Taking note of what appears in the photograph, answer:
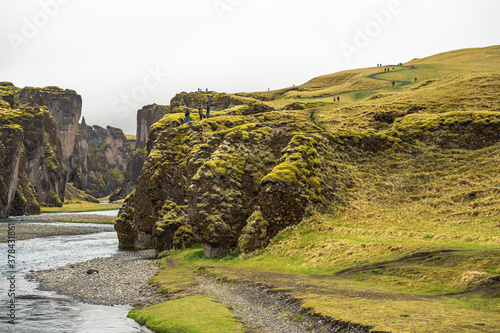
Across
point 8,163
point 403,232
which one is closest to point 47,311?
point 403,232

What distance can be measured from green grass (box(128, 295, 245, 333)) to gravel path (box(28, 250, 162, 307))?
3.89 metres

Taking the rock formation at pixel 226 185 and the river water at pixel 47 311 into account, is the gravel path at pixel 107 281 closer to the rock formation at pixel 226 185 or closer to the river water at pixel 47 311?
the river water at pixel 47 311

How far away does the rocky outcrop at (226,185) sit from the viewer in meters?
47.8

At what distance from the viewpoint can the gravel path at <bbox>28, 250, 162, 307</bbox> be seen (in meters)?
34.9

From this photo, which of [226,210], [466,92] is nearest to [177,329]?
[226,210]

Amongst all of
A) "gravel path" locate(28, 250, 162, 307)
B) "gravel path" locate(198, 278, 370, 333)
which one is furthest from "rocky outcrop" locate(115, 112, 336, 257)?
"gravel path" locate(198, 278, 370, 333)

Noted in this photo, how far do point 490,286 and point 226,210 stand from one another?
32.6m

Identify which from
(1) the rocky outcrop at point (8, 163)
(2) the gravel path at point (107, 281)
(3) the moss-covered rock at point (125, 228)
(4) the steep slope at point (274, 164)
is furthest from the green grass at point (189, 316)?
(1) the rocky outcrop at point (8, 163)

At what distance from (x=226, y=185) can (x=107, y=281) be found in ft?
61.2

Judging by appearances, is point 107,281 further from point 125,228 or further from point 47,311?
point 125,228

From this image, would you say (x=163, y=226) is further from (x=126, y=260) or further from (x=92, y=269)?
(x=92, y=269)

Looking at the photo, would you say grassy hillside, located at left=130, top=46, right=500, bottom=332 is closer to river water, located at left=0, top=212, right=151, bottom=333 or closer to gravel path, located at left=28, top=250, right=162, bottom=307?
gravel path, located at left=28, top=250, right=162, bottom=307

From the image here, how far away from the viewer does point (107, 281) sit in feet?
138

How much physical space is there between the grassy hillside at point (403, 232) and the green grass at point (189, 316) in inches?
45.4
